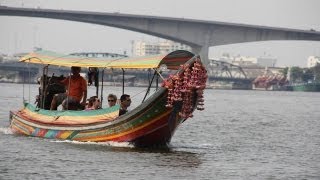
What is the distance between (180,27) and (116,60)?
97969mm

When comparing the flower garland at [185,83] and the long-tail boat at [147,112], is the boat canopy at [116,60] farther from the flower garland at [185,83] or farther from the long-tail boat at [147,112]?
the flower garland at [185,83]

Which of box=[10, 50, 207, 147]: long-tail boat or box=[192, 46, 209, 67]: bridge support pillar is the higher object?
box=[10, 50, 207, 147]: long-tail boat

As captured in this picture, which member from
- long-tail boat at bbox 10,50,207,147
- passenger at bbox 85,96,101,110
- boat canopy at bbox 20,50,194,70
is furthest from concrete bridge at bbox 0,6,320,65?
long-tail boat at bbox 10,50,207,147

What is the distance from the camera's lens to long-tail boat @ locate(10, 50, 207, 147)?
25734 mm

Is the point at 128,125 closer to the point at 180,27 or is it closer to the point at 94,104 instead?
the point at 94,104

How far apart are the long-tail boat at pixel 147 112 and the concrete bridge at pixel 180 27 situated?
301 feet

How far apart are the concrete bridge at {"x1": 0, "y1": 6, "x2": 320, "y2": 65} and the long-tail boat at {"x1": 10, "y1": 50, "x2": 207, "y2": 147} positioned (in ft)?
301

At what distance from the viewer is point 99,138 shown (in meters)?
27.6

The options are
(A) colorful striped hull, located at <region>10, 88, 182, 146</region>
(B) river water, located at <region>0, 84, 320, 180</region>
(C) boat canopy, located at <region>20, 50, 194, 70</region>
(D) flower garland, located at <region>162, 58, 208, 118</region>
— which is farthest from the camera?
(A) colorful striped hull, located at <region>10, 88, 182, 146</region>

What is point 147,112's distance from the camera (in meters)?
26.4

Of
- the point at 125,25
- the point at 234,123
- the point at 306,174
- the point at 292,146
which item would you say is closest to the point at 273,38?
the point at 125,25

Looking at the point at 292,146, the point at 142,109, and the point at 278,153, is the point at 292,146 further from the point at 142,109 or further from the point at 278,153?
the point at 142,109

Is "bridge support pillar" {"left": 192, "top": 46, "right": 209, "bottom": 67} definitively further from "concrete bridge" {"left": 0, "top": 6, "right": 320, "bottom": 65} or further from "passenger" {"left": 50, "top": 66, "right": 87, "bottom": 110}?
"passenger" {"left": 50, "top": 66, "right": 87, "bottom": 110}

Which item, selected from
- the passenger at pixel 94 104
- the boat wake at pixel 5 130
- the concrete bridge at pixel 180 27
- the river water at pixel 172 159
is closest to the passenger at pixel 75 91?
the passenger at pixel 94 104
